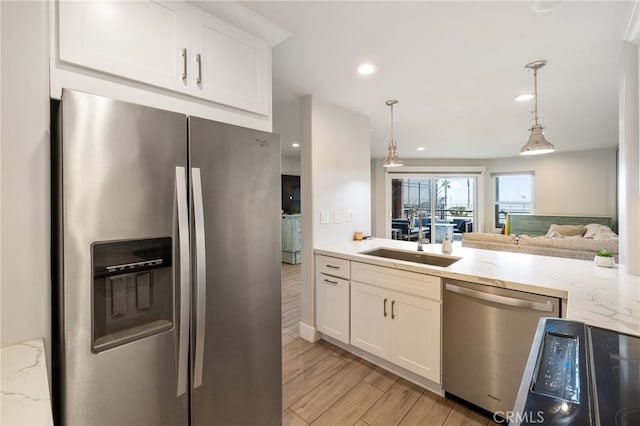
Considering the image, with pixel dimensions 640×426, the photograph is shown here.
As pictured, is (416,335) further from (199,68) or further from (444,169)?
(444,169)

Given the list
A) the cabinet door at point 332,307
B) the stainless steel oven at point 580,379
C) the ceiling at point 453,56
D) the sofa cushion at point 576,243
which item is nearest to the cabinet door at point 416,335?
the cabinet door at point 332,307

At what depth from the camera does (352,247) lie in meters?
2.81

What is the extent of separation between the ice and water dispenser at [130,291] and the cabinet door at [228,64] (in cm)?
79

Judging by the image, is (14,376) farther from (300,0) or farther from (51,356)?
(300,0)

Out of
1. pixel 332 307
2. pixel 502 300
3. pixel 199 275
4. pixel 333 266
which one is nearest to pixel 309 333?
pixel 332 307

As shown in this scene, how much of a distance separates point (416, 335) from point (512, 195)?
668cm

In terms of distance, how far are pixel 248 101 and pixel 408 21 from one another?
1.05 m

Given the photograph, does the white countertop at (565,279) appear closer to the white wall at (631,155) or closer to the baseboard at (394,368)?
the white wall at (631,155)

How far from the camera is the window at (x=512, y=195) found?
A: 6856mm

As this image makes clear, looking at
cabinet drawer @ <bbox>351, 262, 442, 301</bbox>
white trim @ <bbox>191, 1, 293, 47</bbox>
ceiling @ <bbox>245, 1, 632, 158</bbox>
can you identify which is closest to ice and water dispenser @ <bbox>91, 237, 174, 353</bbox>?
white trim @ <bbox>191, 1, 293, 47</bbox>

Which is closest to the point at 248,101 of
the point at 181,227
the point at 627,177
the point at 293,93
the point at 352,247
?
the point at 181,227

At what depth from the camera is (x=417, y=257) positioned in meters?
2.53

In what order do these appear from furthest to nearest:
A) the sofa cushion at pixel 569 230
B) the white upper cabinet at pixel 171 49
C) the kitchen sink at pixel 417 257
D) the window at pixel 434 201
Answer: the window at pixel 434 201
the sofa cushion at pixel 569 230
the kitchen sink at pixel 417 257
the white upper cabinet at pixel 171 49

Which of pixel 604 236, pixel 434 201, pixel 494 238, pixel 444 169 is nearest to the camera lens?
pixel 494 238
